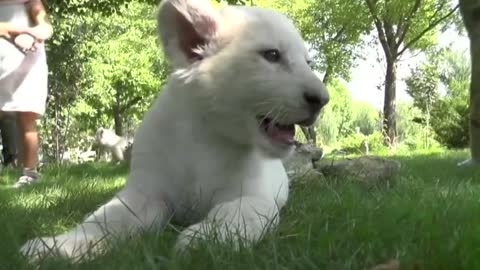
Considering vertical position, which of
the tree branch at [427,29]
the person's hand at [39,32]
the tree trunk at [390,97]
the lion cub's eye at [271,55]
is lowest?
the tree trunk at [390,97]

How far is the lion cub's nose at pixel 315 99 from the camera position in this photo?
2379 millimetres

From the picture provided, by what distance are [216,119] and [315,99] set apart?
0.40 metres

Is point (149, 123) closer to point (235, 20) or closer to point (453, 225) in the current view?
point (235, 20)

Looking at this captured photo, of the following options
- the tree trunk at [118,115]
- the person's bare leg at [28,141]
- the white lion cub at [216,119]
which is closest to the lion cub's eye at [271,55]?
the white lion cub at [216,119]

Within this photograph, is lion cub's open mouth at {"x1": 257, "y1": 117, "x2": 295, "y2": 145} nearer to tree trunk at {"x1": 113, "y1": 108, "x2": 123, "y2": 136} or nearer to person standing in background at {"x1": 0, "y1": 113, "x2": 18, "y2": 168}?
person standing in background at {"x1": 0, "y1": 113, "x2": 18, "y2": 168}

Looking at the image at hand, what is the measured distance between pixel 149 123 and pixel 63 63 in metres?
20.7

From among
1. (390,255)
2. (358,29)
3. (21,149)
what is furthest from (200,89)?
(358,29)

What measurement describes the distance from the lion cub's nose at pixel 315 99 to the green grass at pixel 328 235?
42 cm

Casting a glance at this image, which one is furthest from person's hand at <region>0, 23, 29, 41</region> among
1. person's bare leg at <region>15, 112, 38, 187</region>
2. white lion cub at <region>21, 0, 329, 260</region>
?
white lion cub at <region>21, 0, 329, 260</region>

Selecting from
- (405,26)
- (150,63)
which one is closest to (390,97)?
(405,26)

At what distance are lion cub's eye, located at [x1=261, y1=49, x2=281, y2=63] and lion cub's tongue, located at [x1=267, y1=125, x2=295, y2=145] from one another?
25 cm

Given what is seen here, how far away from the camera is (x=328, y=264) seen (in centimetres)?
174

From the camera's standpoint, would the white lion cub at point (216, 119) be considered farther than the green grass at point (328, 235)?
Yes

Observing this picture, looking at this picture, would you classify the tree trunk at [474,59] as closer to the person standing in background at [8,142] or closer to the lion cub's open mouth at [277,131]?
the lion cub's open mouth at [277,131]
